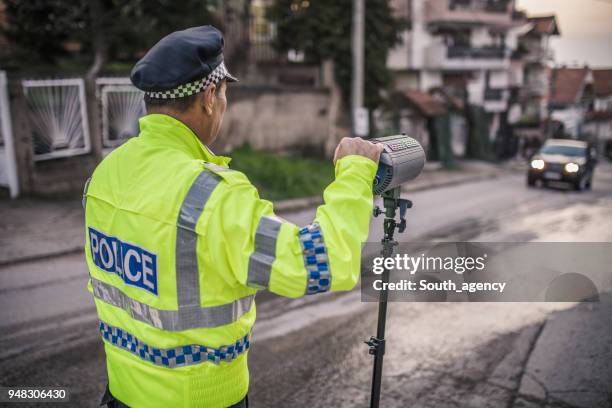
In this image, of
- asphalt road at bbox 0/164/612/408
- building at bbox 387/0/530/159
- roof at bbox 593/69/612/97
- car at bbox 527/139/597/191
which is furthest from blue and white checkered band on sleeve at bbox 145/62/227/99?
roof at bbox 593/69/612/97

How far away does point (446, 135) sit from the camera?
69.1 ft

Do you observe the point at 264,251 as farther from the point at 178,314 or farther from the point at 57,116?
the point at 57,116

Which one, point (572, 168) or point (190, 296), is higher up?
point (190, 296)

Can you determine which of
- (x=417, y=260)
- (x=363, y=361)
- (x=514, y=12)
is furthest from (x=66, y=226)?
(x=514, y=12)

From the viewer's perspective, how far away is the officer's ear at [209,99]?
1.70 metres

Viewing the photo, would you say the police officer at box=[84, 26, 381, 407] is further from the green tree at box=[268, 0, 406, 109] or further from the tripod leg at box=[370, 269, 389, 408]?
the green tree at box=[268, 0, 406, 109]

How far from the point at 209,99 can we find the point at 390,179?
67cm

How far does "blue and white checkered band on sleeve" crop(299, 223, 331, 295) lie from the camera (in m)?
1.48

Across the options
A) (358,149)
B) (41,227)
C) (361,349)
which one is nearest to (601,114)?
(41,227)

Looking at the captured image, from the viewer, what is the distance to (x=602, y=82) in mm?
50688

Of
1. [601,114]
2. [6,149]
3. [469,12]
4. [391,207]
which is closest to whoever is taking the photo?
[391,207]

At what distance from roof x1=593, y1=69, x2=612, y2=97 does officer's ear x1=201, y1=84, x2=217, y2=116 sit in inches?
2157

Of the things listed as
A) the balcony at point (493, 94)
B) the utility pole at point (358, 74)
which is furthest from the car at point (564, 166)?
the balcony at point (493, 94)

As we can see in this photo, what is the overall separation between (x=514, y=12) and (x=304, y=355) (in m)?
35.5
